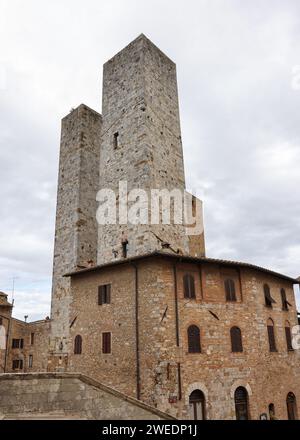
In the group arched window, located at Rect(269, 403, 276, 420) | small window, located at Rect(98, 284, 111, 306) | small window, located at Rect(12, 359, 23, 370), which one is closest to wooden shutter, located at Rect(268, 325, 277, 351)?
arched window, located at Rect(269, 403, 276, 420)

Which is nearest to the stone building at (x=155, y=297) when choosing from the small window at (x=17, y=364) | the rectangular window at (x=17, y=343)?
the rectangular window at (x=17, y=343)

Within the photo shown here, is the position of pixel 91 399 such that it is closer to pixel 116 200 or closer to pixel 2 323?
pixel 116 200

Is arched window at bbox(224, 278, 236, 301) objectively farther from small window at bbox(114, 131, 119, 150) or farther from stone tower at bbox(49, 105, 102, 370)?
small window at bbox(114, 131, 119, 150)

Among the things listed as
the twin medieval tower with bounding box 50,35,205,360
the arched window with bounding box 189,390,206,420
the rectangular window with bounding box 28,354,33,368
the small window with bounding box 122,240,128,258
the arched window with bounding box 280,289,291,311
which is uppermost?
the twin medieval tower with bounding box 50,35,205,360

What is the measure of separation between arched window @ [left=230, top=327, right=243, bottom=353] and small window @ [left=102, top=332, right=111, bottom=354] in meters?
5.46

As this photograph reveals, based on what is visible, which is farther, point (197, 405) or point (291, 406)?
point (291, 406)

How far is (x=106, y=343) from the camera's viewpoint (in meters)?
15.6

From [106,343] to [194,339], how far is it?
399 cm

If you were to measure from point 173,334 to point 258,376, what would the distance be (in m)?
4.97

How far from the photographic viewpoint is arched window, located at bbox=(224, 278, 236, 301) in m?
16.2

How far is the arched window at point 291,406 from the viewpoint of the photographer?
686 inches

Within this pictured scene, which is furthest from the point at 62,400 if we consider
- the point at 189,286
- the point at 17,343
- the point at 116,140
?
the point at 17,343

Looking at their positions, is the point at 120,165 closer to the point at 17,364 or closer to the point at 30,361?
the point at 30,361

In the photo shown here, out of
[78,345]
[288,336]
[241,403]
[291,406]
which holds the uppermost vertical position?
[288,336]
